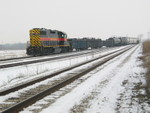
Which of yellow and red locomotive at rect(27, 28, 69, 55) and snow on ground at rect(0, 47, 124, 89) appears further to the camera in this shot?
yellow and red locomotive at rect(27, 28, 69, 55)

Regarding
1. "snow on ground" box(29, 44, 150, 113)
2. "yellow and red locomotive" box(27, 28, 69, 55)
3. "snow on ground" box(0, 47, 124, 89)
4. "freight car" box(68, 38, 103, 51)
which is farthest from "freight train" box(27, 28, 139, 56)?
"snow on ground" box(29, 44, 150, 113)

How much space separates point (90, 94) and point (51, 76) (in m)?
4.69

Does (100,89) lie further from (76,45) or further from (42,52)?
(76,45)

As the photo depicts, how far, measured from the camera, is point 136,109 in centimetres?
603

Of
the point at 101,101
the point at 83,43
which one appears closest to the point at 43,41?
the point at 101,101

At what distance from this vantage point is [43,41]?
29.5 m

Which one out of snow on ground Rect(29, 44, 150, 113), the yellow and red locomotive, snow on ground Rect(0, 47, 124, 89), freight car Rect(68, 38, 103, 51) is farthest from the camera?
freight car Rect(68, 38, 103, 51)

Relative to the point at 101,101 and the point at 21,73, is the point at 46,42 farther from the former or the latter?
the point at 101,101

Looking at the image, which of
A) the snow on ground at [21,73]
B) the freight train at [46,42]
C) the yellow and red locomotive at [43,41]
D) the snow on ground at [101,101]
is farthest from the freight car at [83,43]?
the snow on ground at [101,101]

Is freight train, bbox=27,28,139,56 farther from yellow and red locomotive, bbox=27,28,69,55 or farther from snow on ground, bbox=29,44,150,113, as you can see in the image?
snow on ground, bbox=29,44,150,113

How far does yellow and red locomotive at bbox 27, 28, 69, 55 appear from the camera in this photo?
2880 centimetres

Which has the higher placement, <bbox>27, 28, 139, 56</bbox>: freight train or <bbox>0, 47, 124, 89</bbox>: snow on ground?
<bbox>27, 28, 139, 56</bbox>: freight train

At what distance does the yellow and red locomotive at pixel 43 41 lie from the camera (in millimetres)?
28797

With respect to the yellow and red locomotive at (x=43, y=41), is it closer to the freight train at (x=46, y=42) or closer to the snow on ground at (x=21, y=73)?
the freight train at (x=46, y=42)
